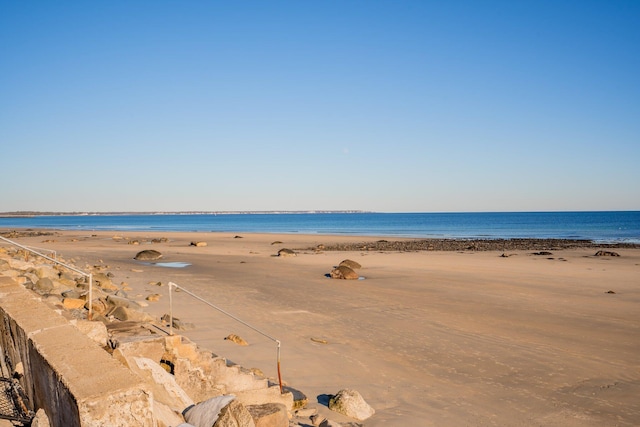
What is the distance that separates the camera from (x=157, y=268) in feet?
75.7

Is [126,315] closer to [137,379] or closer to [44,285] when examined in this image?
[44,285]

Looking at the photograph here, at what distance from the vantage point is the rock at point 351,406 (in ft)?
20.3

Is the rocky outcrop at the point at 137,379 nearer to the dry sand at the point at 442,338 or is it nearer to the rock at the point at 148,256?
the dry sand at the point at 442,338

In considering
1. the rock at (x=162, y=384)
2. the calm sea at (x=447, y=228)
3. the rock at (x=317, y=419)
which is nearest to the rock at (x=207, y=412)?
the rock at (x=162, y=384)

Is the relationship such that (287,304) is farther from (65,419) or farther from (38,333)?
(65,419)

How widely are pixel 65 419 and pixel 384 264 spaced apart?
922 inches

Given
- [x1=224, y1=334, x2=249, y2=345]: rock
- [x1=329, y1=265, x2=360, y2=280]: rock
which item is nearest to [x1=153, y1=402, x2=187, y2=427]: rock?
[x1=224, y1=334, x2=249, y2=345]: rock

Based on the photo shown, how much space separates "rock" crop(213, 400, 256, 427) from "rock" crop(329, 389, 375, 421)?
2.32 meters

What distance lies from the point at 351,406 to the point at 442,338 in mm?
4794

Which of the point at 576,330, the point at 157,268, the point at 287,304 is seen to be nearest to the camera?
the point at 576,330

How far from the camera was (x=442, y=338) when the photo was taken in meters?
10.4

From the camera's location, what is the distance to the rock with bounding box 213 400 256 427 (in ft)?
13.1

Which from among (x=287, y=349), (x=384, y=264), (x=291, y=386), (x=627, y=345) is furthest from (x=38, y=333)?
(x=384, y=264)

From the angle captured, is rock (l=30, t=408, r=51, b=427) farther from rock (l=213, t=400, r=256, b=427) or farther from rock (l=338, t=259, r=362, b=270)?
rock (l=338, t=259, r=362, b=270)
